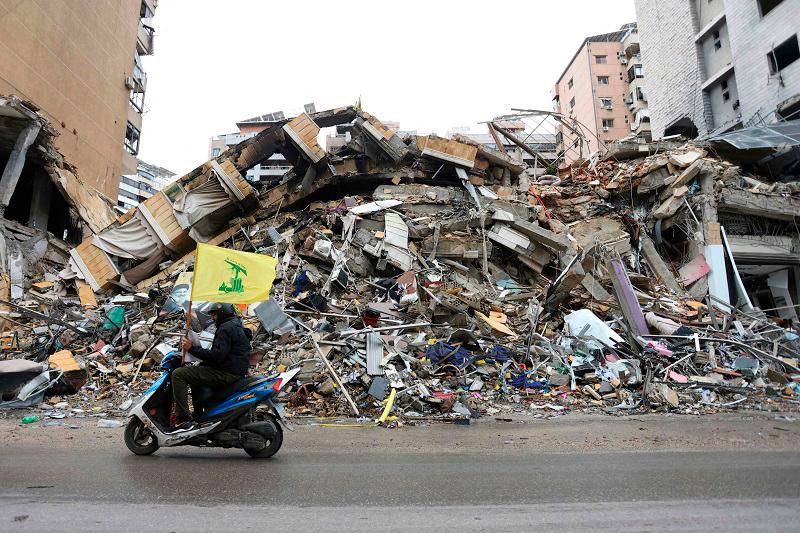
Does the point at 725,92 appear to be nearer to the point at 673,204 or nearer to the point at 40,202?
the point at 673,204

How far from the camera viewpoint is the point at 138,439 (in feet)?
15.5

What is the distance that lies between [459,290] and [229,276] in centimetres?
814

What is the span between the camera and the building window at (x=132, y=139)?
32.1 metres

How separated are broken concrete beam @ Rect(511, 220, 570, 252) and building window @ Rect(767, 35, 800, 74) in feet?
52.6

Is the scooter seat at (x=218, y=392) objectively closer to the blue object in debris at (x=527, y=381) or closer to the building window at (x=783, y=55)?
the blue object in debris at (x=527, y=381)

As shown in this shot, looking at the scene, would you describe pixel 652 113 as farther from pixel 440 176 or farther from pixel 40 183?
pixel 40 183

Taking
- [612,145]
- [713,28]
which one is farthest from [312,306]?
[713,28]

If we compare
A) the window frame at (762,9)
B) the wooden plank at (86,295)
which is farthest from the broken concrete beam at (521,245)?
the window frame at (762,9)

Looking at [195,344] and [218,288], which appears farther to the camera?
[218,288]

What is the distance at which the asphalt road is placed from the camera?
279 cm

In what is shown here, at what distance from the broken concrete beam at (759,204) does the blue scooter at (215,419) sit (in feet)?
57.9

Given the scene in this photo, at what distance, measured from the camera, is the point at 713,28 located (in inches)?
1005

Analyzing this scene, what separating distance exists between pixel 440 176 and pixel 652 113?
70.3 feet

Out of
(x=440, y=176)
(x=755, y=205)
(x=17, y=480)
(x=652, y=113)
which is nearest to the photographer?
(x=17, y=480)
